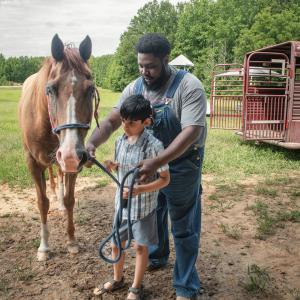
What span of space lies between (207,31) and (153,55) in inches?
1923

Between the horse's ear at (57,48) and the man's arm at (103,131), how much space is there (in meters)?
0.56

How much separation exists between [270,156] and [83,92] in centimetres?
660

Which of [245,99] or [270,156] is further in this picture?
[245,99]

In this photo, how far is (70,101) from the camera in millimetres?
2457

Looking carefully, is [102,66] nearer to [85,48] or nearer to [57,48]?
[85,48]

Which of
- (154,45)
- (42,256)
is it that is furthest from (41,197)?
(154,45)

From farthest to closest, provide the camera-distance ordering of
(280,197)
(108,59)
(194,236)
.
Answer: (108,59) → (280,197) → (194,236)

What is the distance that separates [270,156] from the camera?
825 cm

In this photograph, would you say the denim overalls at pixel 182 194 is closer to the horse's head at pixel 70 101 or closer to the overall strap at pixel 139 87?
the overall strap at pixel 139 87

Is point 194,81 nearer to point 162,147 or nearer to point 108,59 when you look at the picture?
point 162,147

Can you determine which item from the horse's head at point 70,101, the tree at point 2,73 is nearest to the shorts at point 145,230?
the horse's head at point 70,101

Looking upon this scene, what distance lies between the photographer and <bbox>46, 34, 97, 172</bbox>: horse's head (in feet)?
7.48

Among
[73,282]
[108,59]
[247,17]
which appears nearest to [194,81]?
[73,282]

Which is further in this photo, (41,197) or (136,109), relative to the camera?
(41,197)
